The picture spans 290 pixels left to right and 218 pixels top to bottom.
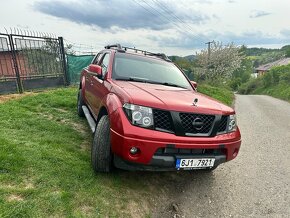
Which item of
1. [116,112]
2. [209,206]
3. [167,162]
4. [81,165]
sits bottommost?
[209,206]

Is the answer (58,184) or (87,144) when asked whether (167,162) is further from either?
(87,144)

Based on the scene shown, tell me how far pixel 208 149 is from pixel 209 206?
2.75 ft

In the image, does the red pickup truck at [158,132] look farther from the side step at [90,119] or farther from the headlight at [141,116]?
the side step at [90,119]

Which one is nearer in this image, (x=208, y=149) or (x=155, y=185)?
(x=208, y=149)

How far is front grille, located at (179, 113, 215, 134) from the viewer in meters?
2.81

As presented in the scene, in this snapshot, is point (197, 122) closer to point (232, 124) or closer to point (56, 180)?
Answer: point (232, 124)

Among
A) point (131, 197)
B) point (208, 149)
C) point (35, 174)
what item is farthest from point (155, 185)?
point (35, 174)

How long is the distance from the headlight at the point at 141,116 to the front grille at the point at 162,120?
6 cm

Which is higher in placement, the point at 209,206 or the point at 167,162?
the point at 167,162

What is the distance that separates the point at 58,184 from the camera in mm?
2828

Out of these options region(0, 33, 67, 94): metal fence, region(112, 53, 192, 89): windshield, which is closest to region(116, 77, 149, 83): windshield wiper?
region(112, 53, 192, 89): windshield

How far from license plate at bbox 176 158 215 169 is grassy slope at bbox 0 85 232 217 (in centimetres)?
70

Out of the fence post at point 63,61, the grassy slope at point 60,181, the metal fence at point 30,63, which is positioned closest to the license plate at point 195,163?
the grassy slope at point 60,181

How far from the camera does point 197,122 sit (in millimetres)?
2861
